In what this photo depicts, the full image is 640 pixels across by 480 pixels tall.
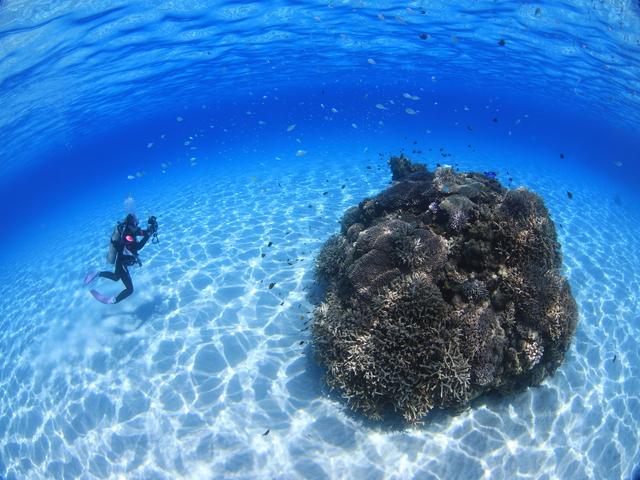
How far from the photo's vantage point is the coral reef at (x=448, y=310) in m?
6.25

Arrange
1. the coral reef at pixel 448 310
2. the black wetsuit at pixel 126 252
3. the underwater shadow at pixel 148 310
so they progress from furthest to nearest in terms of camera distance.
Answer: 1. the black wetsuit at pixel 126 252
2. the underwater shadow at pixel 148 310
3. the coral reef at pixel 448 310

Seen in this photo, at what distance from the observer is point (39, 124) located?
32781 millimetres

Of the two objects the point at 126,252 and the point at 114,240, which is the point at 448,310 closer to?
the point at 126,252

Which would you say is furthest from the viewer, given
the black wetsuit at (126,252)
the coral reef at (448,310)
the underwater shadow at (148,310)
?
the black wetsuit at (126,252)

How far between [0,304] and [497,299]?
62.7 feet

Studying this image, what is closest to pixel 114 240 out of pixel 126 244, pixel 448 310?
pixel 126 244

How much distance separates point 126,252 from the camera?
10859 millimetres

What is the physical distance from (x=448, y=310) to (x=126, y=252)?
9.23m

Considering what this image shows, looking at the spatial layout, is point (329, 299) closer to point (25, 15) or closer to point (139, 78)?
point (25, 15)

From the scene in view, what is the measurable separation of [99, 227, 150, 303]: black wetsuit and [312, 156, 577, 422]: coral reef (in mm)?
6213

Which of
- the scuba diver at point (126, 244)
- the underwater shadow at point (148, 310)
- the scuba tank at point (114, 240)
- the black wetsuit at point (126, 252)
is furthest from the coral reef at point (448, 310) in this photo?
the scuba tank at point (114, 240)

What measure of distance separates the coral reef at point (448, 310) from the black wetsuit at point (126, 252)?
6213mm

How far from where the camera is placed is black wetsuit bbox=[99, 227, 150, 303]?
1050 cm

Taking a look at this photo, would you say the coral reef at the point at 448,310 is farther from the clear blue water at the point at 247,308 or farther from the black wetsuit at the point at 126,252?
the black wetsuit at the point at 126,252
